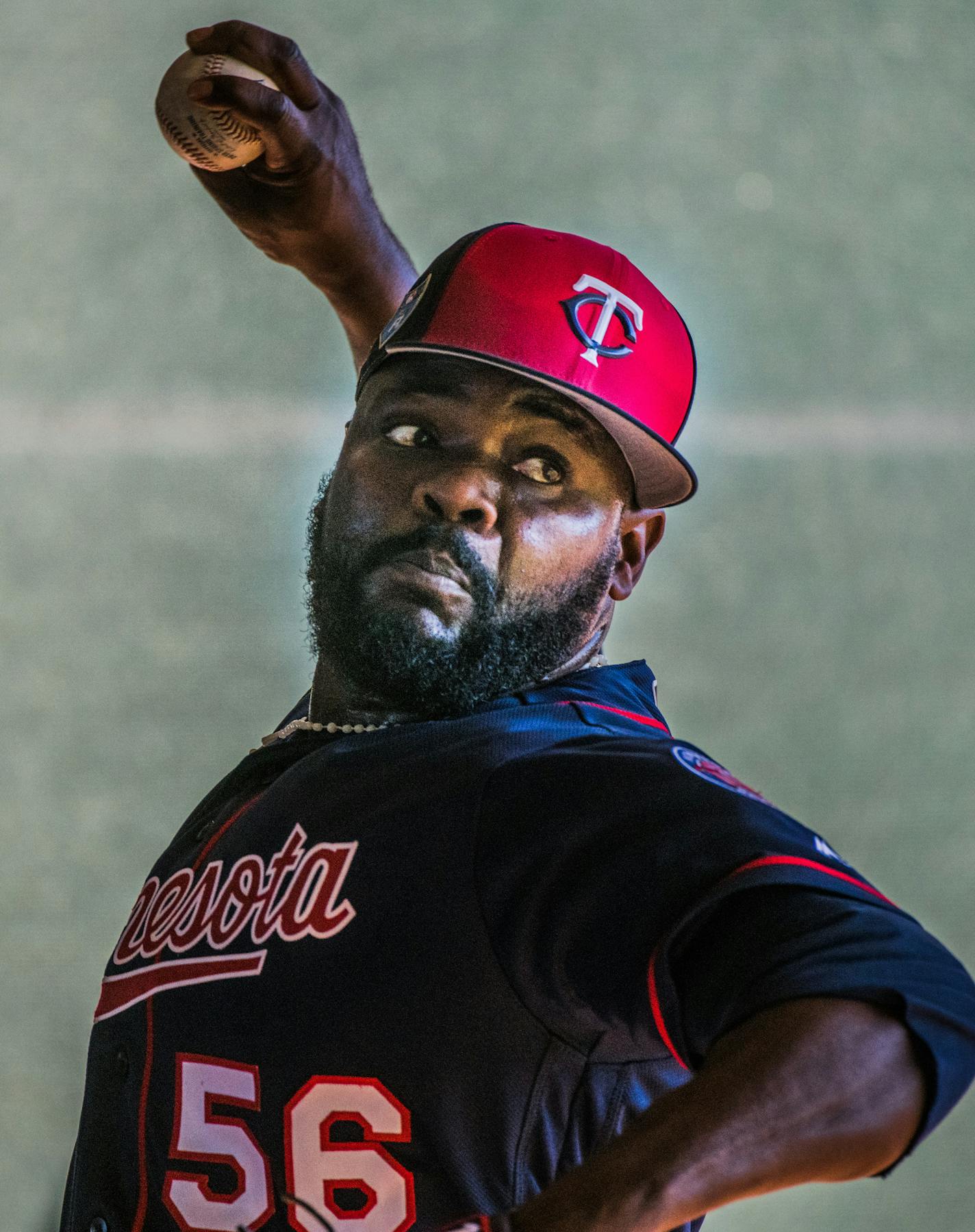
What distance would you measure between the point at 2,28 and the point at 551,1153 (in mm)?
2222

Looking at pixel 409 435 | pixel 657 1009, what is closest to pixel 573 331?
pixel 409 435

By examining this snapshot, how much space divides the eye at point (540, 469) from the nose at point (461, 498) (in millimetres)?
35

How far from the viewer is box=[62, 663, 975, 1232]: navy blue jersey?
29.4 inches

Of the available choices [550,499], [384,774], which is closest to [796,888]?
[384,774]

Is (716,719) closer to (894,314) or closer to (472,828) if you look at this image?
(894,314)

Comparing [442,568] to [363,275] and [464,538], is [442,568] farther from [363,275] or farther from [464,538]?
[363,275]

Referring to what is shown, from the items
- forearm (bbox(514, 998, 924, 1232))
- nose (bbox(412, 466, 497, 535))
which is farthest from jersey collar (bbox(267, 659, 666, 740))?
forearm (bbox(514, 998, 924, 1232))

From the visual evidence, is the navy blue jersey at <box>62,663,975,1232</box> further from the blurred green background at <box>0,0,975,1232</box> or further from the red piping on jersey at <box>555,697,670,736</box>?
the blurred green background at <box>0,0,975,1232</box>

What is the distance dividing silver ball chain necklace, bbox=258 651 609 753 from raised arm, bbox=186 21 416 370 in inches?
21.1

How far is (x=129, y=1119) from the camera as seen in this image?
103 centimetres

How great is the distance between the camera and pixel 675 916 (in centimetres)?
78

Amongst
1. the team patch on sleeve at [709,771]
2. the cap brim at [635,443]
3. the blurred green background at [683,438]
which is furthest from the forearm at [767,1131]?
the blurred green background at [683,438]

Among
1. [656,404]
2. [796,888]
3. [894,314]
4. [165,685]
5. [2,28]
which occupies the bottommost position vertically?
[796,888]

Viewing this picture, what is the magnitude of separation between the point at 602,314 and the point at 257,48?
1.23 feet
